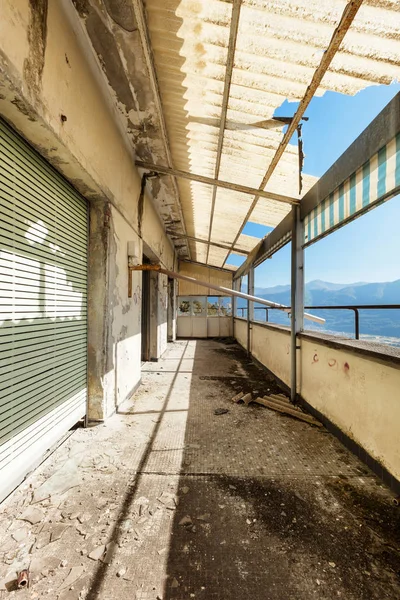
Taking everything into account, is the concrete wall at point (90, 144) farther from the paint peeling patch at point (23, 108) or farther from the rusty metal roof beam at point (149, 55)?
the rusty metal roof beam at point (149, 55)

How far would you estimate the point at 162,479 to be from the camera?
83.7 inches

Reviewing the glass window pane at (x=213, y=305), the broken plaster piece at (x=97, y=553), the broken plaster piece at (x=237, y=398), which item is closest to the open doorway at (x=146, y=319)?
the broken plaster piece at (x=237, y=398)

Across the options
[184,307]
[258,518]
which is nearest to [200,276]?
[184,307]

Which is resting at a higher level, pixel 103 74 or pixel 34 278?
pixel 103 74

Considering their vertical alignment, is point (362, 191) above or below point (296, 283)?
above

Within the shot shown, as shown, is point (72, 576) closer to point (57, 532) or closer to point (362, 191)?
point (57, 532)

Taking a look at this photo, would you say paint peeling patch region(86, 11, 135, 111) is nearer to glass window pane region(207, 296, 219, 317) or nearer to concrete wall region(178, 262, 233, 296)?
concrete wall region(178, 262, 233, 296)

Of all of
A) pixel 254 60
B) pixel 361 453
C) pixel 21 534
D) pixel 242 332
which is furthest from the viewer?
pixel 242 332

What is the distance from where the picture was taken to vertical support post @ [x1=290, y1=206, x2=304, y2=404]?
13.2 feet

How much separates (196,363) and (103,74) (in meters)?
5.91

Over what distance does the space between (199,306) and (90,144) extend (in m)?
10.5

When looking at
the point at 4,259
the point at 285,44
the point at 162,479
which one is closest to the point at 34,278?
the point at 4,259

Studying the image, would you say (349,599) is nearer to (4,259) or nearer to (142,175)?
(4,259)

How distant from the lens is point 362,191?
2559 millimetres
